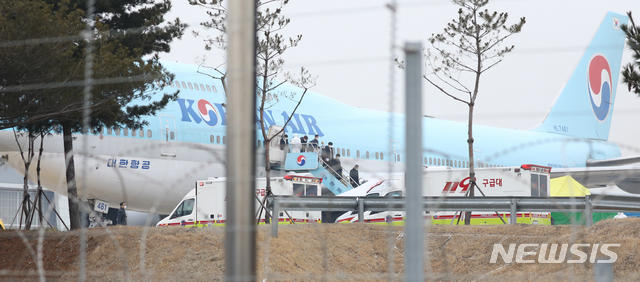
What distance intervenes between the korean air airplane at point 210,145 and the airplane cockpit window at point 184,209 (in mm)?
789

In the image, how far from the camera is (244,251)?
3.35 metres

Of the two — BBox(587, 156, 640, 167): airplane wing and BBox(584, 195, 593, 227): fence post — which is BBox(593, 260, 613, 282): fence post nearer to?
BBox(584, 195, 593, 227): fence post

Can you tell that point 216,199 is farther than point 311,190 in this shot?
No

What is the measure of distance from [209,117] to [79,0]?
18.9ft

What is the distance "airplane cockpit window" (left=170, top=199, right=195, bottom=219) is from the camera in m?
16.6

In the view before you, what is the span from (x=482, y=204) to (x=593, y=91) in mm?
25647

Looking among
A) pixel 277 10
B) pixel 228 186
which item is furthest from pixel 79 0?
pixel 228 186

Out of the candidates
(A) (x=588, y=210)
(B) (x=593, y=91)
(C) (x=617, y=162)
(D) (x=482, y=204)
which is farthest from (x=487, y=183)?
(B) (x=593, y=91)

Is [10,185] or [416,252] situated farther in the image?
[10,185]

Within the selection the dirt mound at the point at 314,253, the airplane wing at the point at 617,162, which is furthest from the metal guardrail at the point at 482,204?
the airplane wing at the point at 617,162

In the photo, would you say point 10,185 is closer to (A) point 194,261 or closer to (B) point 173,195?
(B) point 173,195

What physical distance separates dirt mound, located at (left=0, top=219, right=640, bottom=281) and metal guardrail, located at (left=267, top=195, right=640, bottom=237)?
1.24 feet

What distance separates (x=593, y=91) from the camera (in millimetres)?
33562

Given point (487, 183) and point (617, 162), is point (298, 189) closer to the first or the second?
point (487, 183)
